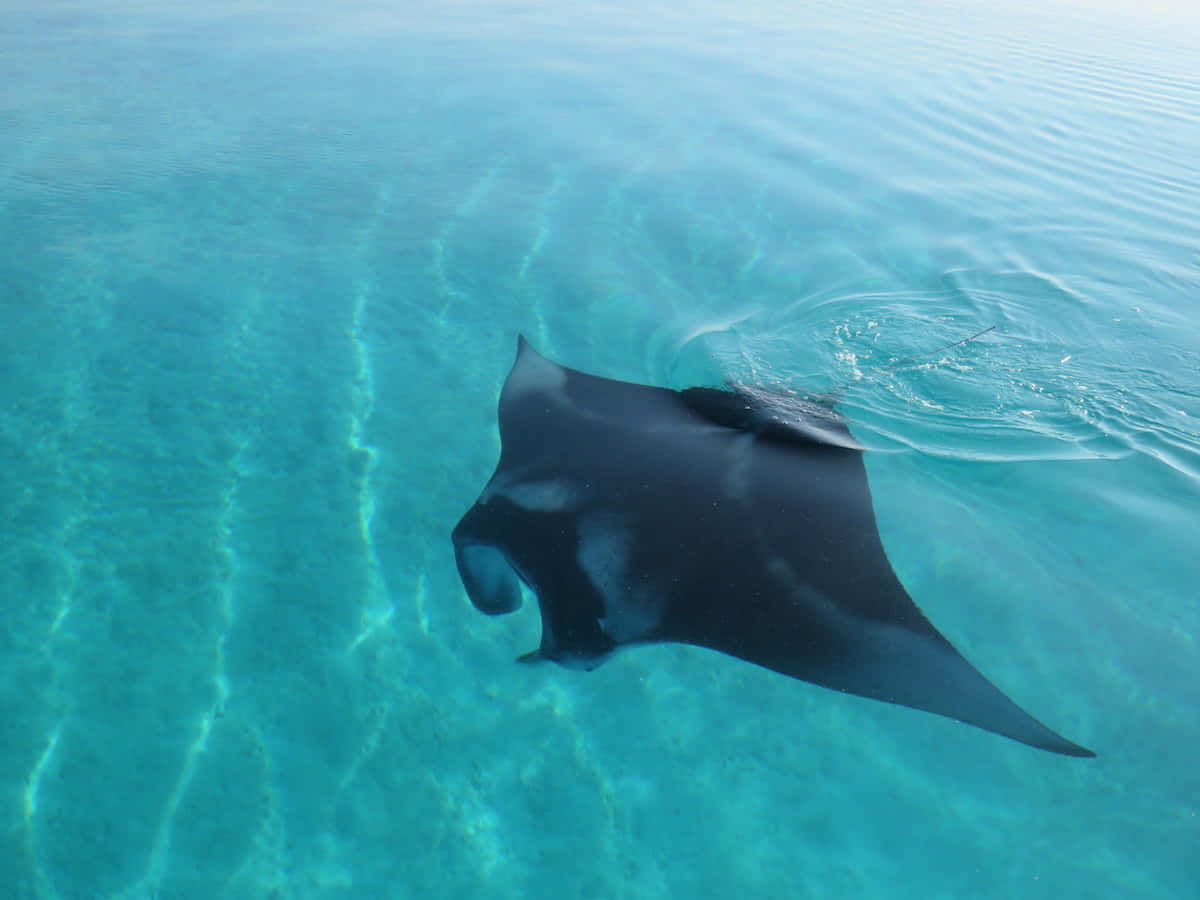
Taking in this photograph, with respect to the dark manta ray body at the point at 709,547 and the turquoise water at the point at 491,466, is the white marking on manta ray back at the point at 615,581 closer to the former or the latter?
the dark manta ray body at the point at 709,547

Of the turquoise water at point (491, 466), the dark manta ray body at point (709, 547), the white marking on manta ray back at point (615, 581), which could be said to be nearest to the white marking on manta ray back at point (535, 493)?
the dark manta ray body at point (709, 547)

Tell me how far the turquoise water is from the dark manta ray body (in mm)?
610

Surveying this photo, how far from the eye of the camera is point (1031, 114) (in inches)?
513

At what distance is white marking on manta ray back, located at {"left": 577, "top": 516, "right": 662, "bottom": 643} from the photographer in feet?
11.4

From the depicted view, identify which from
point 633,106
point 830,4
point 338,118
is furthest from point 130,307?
point 830,4

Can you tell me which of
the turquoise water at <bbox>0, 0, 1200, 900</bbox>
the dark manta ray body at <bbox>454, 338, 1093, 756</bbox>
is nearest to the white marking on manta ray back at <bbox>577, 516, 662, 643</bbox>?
the dark manta ray body at <bbox>454, 338, 1093, 756</bbox>

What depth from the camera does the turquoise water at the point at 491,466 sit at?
3475 millimetres

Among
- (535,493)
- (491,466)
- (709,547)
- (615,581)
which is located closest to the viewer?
(615,581)

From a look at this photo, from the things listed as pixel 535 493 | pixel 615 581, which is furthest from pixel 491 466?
pixel 615 581

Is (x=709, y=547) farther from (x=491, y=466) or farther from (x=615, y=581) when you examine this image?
(x=491, y=466)

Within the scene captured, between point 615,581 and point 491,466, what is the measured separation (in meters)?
1.88

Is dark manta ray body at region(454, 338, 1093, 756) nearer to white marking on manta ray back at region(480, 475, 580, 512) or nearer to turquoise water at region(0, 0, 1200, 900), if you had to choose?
white marking on manta ray back at region(480, 475, 580, 512)

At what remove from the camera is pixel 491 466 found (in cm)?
524

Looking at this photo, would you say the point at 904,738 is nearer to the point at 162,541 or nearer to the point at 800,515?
the point at 800,515
